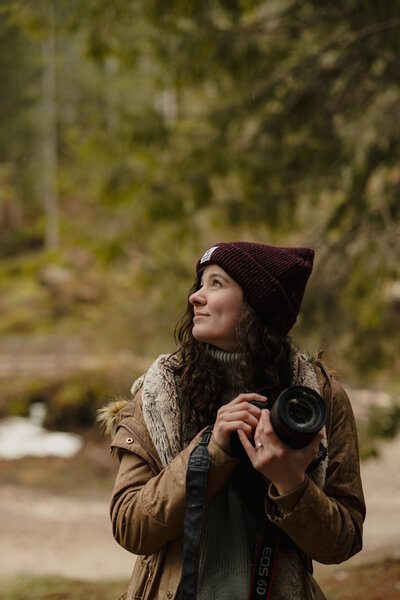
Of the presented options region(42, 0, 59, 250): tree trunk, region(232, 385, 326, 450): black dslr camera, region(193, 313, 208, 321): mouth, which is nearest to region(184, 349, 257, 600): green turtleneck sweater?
region(232, 385, 326, 450): black dslr camera

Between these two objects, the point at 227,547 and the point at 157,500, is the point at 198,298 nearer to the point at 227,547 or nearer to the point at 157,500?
the point at 157,500

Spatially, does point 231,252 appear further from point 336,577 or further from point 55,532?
point 55,532

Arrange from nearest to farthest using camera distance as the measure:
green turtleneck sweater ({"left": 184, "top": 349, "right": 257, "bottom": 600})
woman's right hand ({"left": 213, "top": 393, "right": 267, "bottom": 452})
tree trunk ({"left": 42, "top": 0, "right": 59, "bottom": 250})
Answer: woman's right hand ({"left": 213, "top": 393, "right": 267, "bottom": 452})
green turtleneck sweater ({"left": 184, "top": 349, "right": 257, "bottom": 600})
tree trunk ({"left": 42, "top": 0, "right": 59, "bottom": 250})

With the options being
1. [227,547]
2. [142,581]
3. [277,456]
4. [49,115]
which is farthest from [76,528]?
[49,115]

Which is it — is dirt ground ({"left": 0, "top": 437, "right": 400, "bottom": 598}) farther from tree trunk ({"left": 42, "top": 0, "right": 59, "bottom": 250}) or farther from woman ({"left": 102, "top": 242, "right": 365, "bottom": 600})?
tree trunk ({"left": 42, "top": 0, "right": 59, "bottom": 250})

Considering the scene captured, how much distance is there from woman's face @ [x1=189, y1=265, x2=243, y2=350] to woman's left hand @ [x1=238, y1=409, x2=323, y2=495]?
14.2 inches

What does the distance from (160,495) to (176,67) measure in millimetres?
4278

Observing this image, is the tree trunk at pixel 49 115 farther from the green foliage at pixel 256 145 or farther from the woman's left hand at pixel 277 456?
the woman's left hand at pixel 277 456

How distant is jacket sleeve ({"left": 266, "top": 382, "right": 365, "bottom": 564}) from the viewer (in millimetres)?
1586

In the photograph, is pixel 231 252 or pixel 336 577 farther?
pixel 336 577

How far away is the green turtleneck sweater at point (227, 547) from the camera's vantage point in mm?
1683

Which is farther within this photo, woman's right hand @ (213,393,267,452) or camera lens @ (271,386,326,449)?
woman's right hand @ (213,393,267,452)

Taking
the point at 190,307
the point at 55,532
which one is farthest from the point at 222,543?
the point at 55,532

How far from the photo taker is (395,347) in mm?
6379
